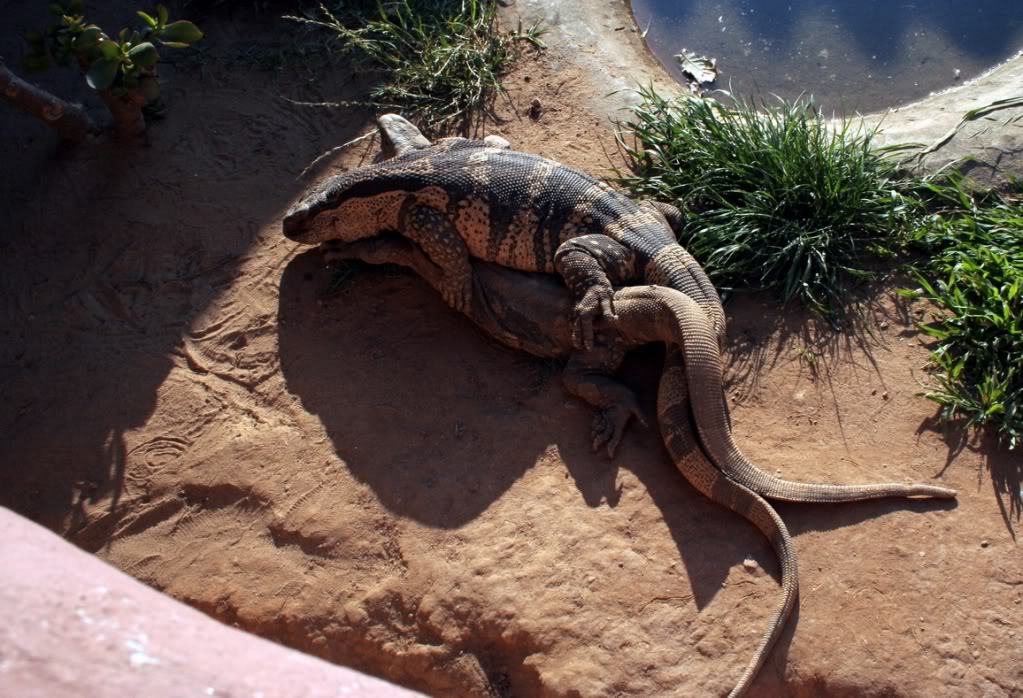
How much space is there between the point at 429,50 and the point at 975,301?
4678mm

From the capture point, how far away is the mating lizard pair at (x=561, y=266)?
5340mm

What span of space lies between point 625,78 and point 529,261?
246 centimetres

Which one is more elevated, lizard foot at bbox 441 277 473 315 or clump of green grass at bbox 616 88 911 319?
clump of green grass at bbox 616 88 911 319

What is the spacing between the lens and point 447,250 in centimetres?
608

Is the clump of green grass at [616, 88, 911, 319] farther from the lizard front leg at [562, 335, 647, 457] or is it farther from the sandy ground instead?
the lizard front leg at [562, 335, 647, 457]

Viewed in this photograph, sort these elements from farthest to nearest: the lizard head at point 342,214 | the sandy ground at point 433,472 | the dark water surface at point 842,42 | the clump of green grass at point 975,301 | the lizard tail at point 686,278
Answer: the dark water surface at point 842,42 → the lizard head at point 342,214 → the lizard tail at point 686,278 → the clump of green grass at point 975,301 → the sandy ground at point 433,472

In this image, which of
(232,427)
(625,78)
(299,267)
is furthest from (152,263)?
(625,78)

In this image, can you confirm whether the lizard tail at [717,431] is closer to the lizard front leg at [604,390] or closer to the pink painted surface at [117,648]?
the lizard front leg at [604,390]

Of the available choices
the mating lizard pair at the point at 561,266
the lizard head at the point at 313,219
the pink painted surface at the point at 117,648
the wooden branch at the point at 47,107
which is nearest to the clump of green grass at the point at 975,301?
the mating lizard pair at the point at 561,266

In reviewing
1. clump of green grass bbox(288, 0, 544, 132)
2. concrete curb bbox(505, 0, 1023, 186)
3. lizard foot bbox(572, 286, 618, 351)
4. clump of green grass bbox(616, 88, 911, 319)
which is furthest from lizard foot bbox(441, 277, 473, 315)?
concrete curb bbox(505, 0, 1023, 186)

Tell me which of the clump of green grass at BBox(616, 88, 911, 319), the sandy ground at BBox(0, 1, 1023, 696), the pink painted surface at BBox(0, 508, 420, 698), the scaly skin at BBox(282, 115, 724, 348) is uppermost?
the clump of green grass at BBox(616, 88, 911, 319)

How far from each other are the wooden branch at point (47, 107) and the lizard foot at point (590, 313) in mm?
4406

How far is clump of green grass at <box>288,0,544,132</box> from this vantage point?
750 cm

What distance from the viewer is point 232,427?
5.91 meters
